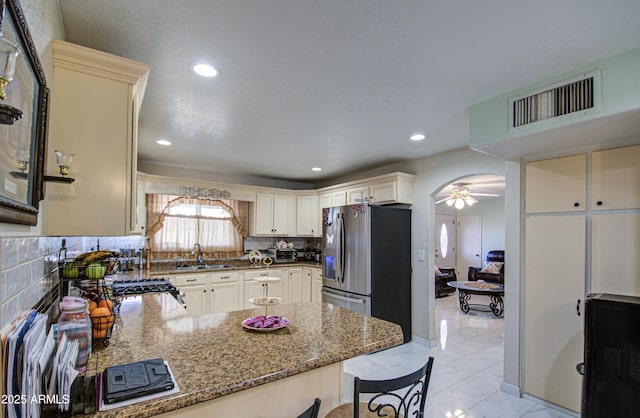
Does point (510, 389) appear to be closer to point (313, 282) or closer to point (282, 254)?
point (313, 282)

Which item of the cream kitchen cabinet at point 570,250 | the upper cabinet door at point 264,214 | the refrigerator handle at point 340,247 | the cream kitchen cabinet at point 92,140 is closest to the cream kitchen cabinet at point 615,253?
the cream kitchen cabinet at point 570,250

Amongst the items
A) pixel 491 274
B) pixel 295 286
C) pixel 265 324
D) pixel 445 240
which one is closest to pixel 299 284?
pixel 295 286

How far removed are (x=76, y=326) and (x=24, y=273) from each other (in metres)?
0.40

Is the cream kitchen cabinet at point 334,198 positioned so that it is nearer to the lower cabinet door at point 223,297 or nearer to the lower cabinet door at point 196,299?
the lower cabinet door at point 223,297

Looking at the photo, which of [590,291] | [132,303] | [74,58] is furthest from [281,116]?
[590,291]

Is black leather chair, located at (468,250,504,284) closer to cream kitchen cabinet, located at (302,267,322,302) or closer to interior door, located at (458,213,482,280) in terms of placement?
interior door, located at (458,213,482,280)

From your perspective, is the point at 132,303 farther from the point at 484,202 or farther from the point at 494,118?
the point at 484,202

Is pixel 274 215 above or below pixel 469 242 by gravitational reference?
above

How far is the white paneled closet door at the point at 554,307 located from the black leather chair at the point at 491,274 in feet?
16.9

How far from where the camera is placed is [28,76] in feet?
2.93

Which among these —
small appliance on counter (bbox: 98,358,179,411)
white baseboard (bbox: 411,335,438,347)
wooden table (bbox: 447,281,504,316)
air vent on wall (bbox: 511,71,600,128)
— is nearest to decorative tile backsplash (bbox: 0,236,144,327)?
small appliance on counter (bbox: 98,358,179,411)

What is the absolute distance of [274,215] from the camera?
5.66 m

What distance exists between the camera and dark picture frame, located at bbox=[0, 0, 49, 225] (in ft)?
2.34

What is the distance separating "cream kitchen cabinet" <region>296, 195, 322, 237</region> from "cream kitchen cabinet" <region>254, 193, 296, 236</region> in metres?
0.09
